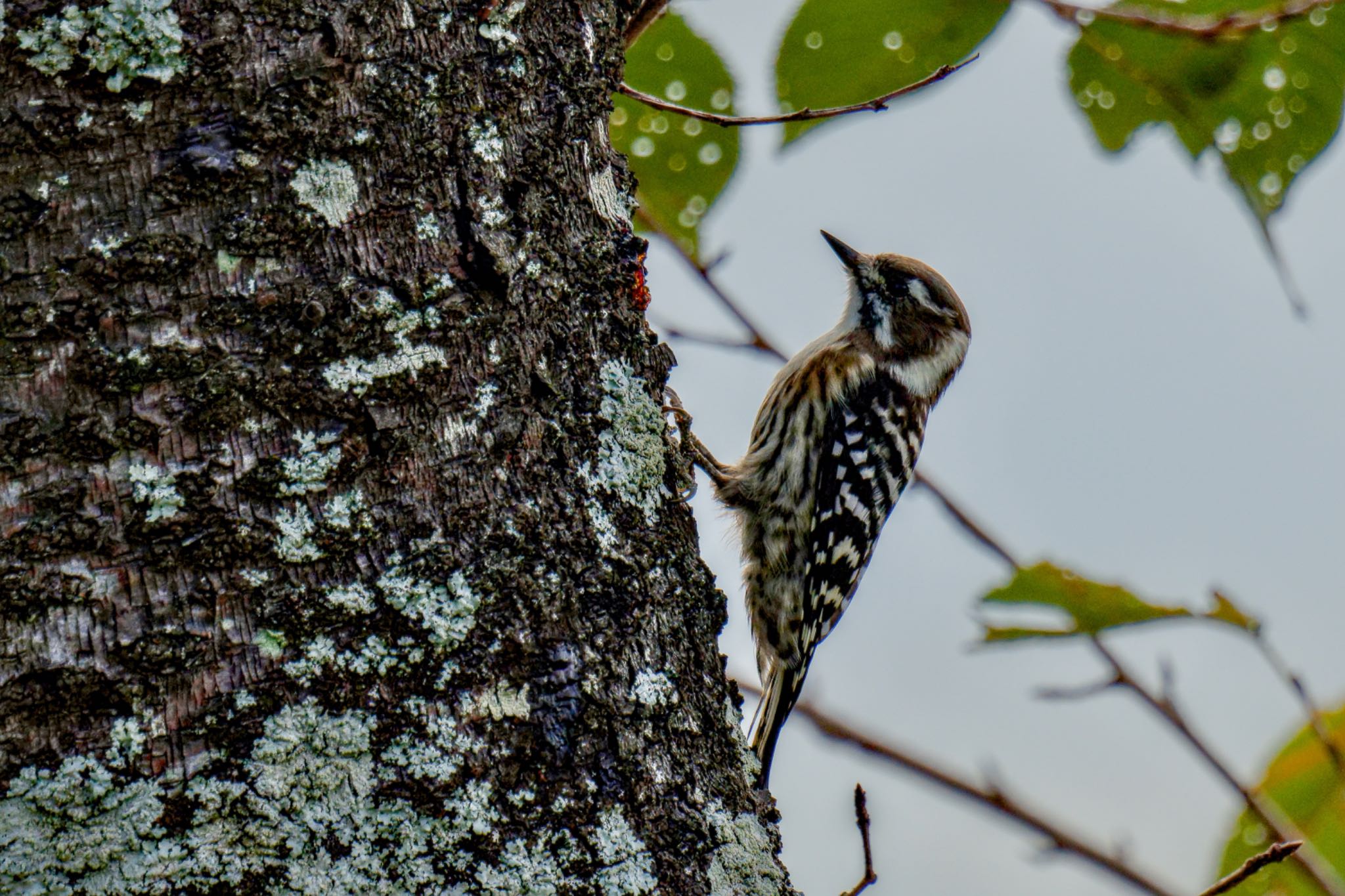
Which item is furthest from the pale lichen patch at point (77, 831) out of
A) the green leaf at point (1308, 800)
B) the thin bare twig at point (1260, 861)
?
the green leaf at point (1308, 800)

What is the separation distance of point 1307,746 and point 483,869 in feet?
6.91

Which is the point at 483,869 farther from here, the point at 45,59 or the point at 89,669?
the point at 45,59

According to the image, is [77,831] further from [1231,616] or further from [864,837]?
[1231,616]

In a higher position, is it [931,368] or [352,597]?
[352,597]

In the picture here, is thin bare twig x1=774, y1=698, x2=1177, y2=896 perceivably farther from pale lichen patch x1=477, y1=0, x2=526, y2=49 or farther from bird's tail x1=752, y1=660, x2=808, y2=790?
pale lichen patch x1=477, y1=0, x2=526, y2=49

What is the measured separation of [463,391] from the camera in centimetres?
175

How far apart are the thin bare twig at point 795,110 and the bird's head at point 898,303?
271 centimetres

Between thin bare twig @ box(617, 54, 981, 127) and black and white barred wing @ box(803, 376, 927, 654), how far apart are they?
203 cm

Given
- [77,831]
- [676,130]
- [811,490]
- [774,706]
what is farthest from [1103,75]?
[774,706]

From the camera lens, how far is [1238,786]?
2.62m

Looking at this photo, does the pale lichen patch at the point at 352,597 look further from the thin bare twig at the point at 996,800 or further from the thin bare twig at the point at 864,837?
the thin bare twig at the point at 996,800

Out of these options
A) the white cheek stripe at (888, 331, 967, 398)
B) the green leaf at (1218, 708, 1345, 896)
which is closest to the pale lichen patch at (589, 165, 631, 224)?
the green leaf at (1218, 708, 1345, 896)

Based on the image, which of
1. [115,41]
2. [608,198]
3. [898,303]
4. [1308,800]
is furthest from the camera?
[898,303]

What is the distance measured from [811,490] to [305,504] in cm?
312
